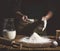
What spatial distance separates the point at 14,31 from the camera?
47.7 inches

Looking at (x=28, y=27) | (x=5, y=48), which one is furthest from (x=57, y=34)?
(x=5, y=48)

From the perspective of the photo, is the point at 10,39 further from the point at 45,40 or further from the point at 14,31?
the point at 45,40

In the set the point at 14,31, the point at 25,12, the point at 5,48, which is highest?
the point at 25,12

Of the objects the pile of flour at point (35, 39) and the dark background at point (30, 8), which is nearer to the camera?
the pile of flour at point (35, 39)

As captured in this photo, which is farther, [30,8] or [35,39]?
[30,8]

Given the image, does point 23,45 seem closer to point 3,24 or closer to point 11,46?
point 11,46

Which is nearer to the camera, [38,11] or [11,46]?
[11,46]

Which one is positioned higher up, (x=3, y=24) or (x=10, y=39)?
(x=3, y=24)

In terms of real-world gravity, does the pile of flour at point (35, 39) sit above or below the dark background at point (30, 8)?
below

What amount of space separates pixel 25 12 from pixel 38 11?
0.08 m

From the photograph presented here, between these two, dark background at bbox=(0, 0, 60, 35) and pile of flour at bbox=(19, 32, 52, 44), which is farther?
dark background at bbox=(0, 0, 60, 35)

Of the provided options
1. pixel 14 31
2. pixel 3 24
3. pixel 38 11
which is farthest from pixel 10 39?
pixel 38 11

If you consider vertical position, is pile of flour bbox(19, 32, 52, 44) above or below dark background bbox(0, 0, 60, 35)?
below

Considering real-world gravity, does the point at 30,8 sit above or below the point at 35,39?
above
